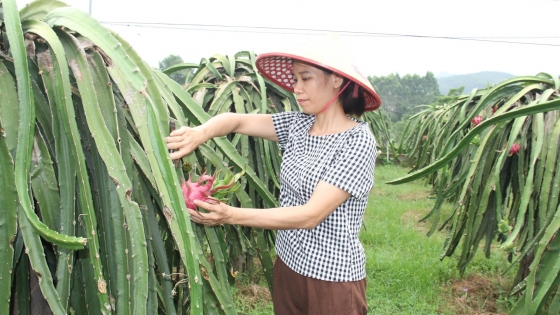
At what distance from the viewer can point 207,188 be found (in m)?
0.94

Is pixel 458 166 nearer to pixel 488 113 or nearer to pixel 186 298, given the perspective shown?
pixel 488 113

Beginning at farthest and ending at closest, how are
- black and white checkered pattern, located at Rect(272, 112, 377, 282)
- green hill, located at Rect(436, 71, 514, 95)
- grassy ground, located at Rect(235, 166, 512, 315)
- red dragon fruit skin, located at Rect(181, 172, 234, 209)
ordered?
green hill, located at Rect(436, 71, 514, 95)
grassy ground, located at Rect(235, 166, 512, 315)
black and white checkered pattern, located at Rect(272, 112, 377, 282)
red dragon fruit skin, located at Rect(181, 172, 234, 209)

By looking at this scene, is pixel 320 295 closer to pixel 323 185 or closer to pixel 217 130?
pixel 323 185

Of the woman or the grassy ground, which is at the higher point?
the woman

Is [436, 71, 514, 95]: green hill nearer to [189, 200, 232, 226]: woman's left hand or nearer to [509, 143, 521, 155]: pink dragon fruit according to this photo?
[509, 143, 521, 155]: pink dragon fruit

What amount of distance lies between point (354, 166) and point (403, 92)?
18423 mm

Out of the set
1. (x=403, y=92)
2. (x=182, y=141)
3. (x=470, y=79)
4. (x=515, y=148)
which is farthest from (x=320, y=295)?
(x=470, y=79)

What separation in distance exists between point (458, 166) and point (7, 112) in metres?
3.00

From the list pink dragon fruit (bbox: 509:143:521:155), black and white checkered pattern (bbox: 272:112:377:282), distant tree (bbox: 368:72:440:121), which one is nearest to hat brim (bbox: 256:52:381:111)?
black and white checkered pattern (bbox: 272:112:377:282)

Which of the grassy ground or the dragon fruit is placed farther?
the grassy ground

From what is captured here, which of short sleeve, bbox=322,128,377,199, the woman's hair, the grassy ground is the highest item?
the woman's hair

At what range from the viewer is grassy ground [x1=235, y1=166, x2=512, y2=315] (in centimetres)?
271

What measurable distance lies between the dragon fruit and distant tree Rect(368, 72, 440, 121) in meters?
16.3

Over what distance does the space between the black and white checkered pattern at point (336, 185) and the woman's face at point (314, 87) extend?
93 millimetres
